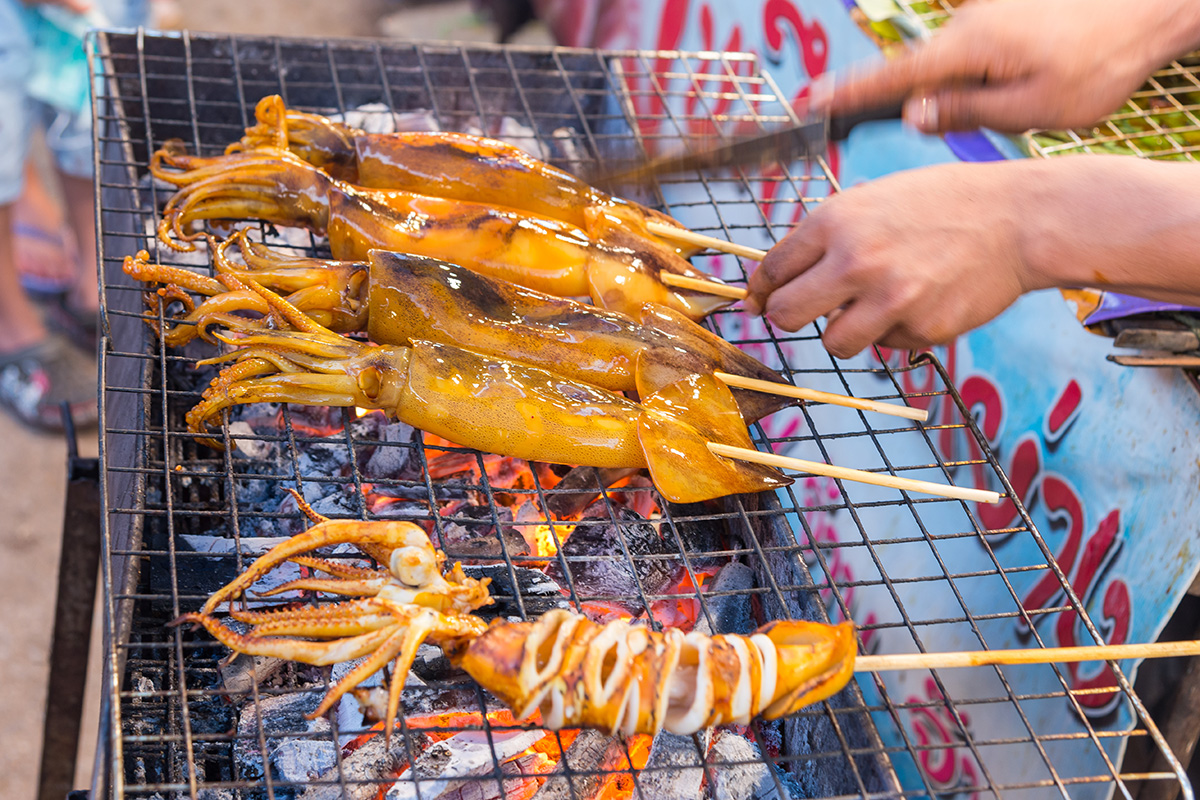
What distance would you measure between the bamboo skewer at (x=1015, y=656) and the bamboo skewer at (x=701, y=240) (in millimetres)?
1420

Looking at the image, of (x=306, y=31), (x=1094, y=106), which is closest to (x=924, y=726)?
(x=1094, y=106)

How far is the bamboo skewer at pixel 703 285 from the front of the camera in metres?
3.17

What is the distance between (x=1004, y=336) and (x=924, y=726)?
1.51 meters

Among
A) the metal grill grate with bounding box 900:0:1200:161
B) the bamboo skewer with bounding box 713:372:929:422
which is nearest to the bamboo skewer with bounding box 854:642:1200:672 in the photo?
Answer: the bamboo skewer with bounding box 713:372:929:422

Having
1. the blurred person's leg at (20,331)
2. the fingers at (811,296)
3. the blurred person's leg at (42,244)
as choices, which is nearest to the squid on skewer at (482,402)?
the fingers at (811,296)

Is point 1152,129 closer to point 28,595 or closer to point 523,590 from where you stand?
point 523,590

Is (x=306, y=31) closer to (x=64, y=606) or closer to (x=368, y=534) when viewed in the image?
(x=64, y=606)

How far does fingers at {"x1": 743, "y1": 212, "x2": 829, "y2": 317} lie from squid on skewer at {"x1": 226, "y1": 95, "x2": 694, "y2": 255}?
24.3 inches

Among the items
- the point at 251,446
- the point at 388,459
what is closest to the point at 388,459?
the point at 388,459

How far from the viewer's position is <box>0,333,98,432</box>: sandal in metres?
5.60

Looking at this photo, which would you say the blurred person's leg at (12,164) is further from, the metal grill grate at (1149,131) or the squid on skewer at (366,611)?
the metal grill grate at (1149,131)

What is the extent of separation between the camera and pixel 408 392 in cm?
263

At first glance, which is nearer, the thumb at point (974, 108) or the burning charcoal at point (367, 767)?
the burning charcoal at point (367, 767)

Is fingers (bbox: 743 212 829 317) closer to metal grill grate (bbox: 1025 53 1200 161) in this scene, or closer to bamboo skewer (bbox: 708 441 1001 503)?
bamboo skewer (bbox: 708 441 1001 503)
